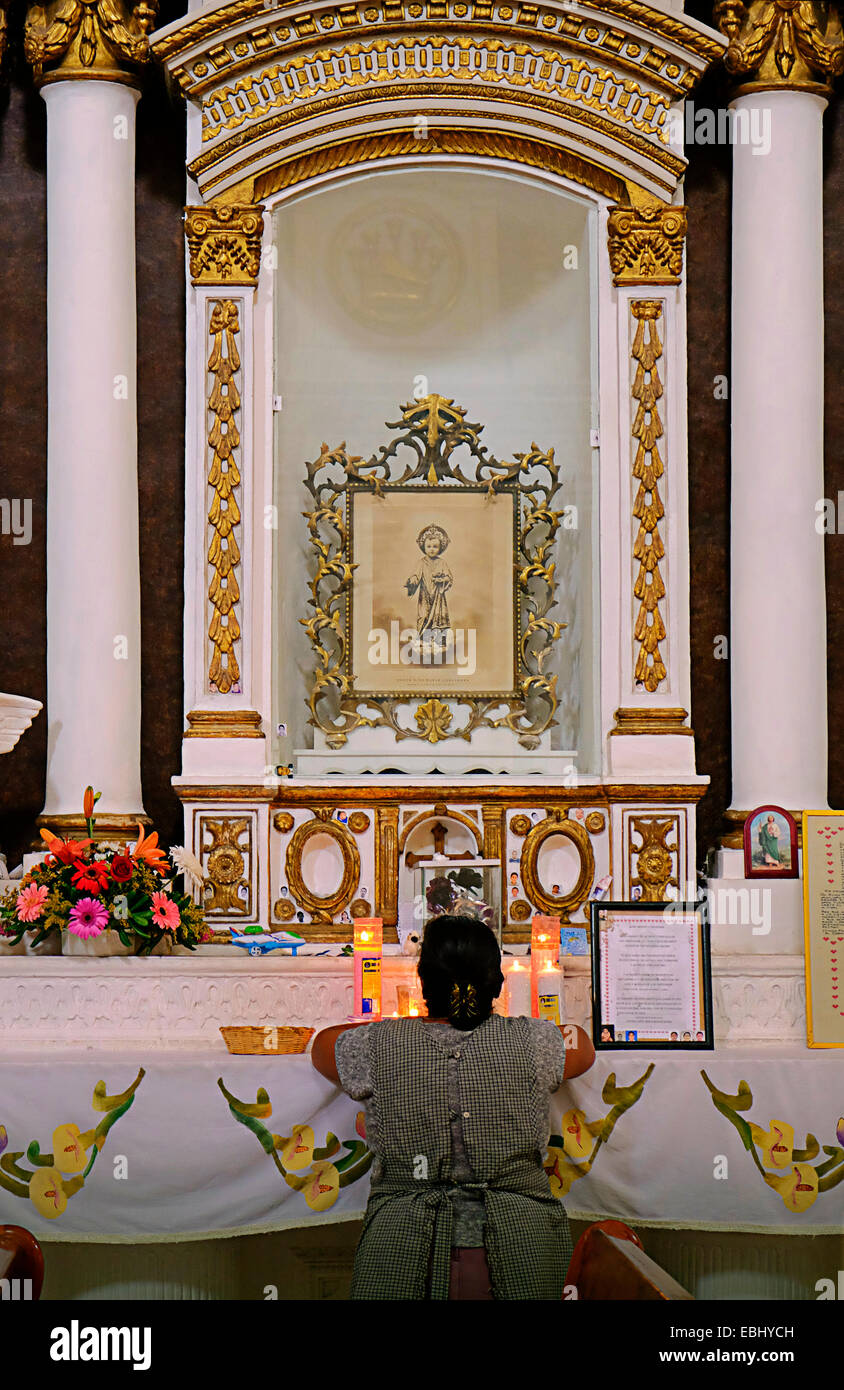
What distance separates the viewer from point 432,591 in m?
6.32

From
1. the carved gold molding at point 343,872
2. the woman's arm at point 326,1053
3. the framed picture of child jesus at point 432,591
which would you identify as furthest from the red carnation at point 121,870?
the framed picture of child jesus at point 432,591

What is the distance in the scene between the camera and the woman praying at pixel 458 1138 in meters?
3.00

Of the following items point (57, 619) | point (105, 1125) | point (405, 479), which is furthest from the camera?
point (405, 479)

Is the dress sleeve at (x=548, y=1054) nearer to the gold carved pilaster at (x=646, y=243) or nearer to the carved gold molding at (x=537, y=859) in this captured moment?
the carved gold molding at (x=537, y=859)

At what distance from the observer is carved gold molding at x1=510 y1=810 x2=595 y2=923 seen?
19.2 feet

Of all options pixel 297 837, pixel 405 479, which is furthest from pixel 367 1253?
pixel 405 479

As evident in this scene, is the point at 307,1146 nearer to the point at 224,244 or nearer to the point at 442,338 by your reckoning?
the point at 224,244

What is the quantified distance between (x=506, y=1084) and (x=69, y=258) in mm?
3939

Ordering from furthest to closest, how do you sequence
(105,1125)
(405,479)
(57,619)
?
(405,479) → (57,619) → (105,1125)

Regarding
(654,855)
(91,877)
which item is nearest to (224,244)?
(91,877)

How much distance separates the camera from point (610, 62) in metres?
5.92

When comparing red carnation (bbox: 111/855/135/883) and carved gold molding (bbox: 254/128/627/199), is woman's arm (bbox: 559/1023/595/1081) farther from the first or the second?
carved gold molding (bbox: 254/128/627/199)

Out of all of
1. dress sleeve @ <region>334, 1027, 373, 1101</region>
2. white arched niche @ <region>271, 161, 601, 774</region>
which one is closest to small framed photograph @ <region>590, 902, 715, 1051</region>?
dress sleeve @ <region>334, 1027, 373, 1101</region>

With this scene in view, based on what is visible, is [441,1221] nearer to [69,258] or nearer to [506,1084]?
[506,1084]
